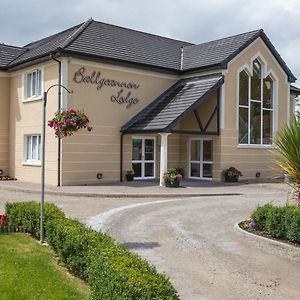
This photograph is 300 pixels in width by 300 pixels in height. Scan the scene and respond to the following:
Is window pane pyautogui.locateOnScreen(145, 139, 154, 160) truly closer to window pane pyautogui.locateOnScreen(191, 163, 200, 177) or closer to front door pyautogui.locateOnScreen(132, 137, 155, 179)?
front door pyautogui.locateOnScreen(132, 137, 155, 179)

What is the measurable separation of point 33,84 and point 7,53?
159 inches

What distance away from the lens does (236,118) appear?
22719mm

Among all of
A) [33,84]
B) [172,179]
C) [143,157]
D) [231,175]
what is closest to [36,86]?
[33,84]

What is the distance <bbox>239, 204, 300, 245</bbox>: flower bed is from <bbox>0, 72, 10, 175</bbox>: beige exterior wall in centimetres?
1699

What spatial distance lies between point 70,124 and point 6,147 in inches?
626

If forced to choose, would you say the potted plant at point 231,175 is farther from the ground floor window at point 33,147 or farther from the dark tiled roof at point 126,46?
the ground floor window at point 33,147

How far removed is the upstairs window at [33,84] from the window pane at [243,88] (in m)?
9.75

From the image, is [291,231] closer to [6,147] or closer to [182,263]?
[182,263]

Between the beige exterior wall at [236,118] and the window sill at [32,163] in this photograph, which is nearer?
the window sill at [32,163]

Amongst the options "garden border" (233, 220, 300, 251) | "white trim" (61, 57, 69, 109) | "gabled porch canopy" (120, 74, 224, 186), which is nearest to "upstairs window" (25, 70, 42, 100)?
"white trim" (61, 57, 69, 109)

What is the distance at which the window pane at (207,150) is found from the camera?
75.7 ft

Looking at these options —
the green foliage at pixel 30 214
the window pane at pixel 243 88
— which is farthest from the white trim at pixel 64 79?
the green foliage at pixel 30 214

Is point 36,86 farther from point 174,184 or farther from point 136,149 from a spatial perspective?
point 174,184

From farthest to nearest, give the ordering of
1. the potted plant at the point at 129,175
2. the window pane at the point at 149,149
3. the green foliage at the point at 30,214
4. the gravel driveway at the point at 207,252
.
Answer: the window pane at the point at 149,149
the potted plant at the point at 129,175
the green foliage at the point at 30,214
the gravel driveway at the point at 207,252
